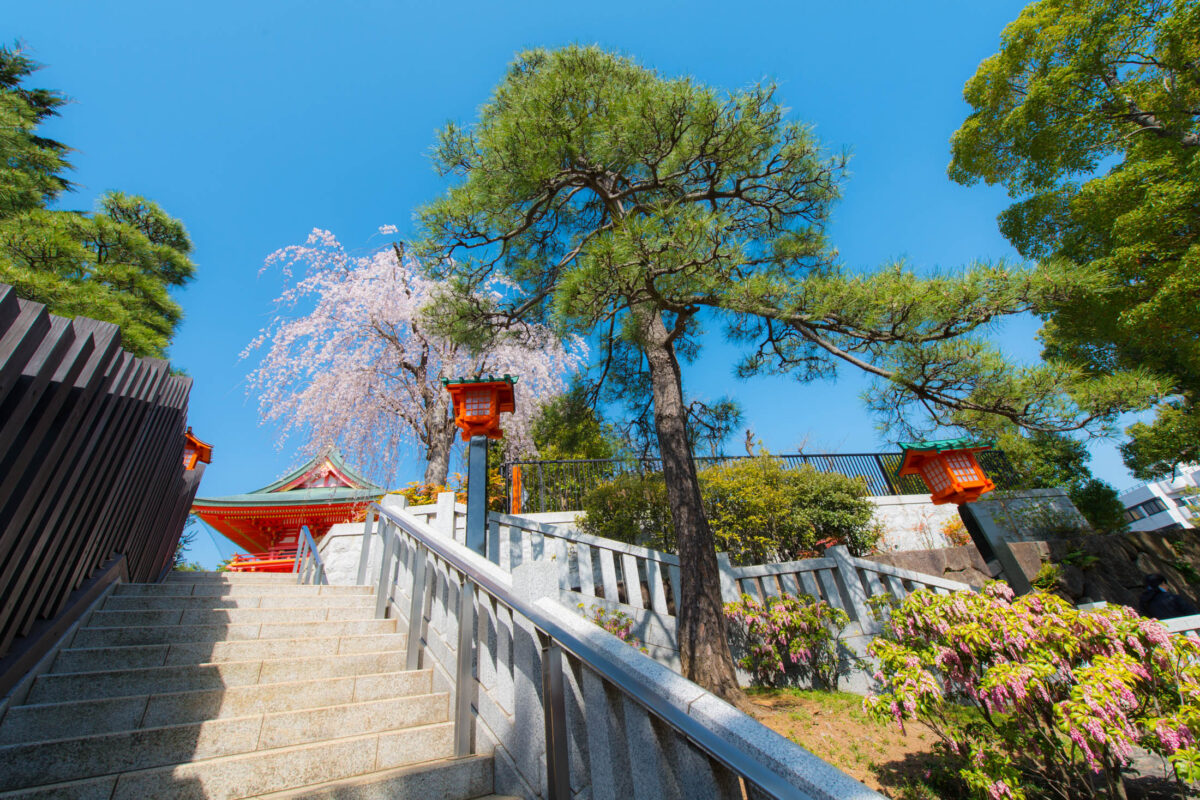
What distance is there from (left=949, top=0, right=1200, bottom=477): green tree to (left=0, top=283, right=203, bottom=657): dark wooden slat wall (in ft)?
29.8

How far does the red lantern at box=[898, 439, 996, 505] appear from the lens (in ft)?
17.6

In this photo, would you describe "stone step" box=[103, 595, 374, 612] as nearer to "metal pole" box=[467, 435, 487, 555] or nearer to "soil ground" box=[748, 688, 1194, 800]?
"metal pole" box=[467, 435, 487, 555]

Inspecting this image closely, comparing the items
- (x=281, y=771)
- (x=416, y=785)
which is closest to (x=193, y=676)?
(x=281, y=771)

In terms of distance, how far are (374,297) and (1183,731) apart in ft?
43.9

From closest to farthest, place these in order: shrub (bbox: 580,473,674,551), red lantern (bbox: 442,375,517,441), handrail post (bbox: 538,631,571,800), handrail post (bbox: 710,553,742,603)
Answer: handrail post (bbox: 538,631,571,800), red lantern (bbox: 442,375,517,441), handrail post (bbox: 710,553,742,603), shrub (bbox: 580,473,674,551)

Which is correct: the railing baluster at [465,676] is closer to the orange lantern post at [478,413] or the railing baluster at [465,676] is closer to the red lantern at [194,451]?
the orange lantern post at [478,413]

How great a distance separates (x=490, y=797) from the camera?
189 centimetres

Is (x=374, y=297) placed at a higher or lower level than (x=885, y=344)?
higher

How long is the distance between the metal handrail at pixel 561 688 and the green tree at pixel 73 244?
6853mm

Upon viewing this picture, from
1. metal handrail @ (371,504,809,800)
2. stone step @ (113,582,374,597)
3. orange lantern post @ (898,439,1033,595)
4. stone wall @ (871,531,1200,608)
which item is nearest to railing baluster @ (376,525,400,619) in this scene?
stone step @ (113,582,374,597)

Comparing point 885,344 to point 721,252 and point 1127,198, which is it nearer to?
point 721,252

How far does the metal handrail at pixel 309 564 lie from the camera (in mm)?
5883

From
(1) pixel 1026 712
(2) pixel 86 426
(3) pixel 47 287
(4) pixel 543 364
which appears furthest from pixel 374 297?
(1) pixel 1026 712

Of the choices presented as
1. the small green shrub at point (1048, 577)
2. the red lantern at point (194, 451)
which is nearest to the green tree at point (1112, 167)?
the small green shrub at point (1048, 577)
